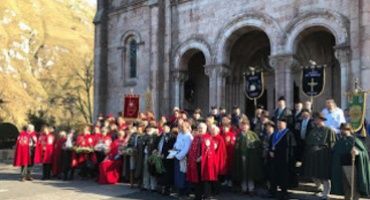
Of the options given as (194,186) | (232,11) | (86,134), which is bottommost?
(194,186)

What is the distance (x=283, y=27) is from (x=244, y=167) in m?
7.29

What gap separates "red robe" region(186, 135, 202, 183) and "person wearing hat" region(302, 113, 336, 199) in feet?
8.56

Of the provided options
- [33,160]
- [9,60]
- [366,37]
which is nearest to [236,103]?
[366,37]

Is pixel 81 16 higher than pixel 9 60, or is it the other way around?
pixel 81 16

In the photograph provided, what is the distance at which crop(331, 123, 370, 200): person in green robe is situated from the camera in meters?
10.8

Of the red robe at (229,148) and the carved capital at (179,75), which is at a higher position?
the carved capital at (179,75)

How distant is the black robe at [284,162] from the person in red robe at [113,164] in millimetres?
5176

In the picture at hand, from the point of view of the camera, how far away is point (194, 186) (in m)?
12.4

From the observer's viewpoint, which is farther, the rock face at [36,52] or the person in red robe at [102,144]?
the rock face at [36,52]

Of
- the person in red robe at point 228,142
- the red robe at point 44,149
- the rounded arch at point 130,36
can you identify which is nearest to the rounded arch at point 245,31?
the rounded arch at point 130,36

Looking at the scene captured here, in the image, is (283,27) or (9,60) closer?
(283,27)

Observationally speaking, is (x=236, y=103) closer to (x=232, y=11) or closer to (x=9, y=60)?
(x=232, y=11)

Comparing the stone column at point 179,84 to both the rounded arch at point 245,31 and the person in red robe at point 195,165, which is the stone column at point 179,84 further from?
the person in red robe at point 195,165

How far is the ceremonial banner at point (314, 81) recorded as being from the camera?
16359 millimetres
